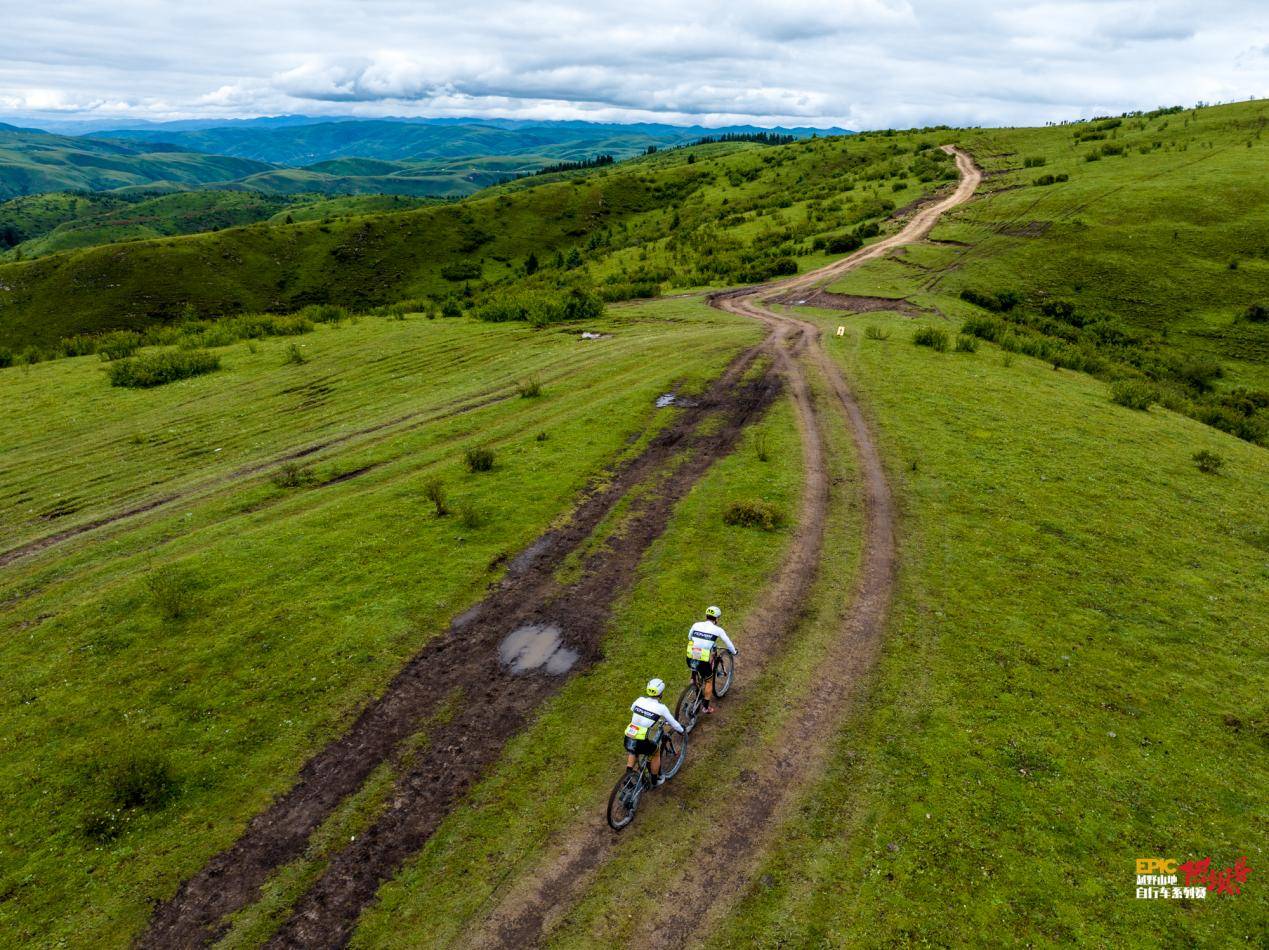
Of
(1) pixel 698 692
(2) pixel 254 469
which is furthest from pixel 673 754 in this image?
(2) pixel 254 469

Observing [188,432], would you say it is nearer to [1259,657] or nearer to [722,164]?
[1259,657]

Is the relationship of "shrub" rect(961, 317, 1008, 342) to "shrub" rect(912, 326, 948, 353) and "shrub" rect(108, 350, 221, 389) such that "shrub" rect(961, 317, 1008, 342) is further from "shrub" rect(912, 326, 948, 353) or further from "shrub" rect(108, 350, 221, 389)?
"shrub" rect(108, 350, 221, 389)

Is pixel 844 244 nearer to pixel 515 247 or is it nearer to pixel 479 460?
pixel 479 460

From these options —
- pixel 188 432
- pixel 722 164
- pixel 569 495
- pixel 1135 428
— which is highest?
pixel 722 164

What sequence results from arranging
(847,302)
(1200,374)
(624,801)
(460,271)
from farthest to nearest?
(460,271)
(847,302)
(1200,374)
(624,801)

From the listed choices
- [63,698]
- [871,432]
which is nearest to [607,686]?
[63,698]

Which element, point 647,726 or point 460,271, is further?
point 460,271
